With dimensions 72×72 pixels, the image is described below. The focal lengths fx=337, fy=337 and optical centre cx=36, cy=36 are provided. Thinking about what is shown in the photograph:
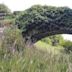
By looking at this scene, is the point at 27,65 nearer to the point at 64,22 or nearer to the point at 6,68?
the point at 6,68

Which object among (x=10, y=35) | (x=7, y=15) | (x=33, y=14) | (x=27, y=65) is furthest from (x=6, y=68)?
(x=7, y=15)

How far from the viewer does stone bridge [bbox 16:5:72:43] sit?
2150cm

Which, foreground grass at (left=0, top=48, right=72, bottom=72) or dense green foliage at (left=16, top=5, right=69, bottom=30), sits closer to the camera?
foreground grass at (left=0, top=48, right=72, bottom=72)

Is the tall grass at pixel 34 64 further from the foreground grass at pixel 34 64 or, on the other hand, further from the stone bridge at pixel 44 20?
the stone bridge at pixel 44 20

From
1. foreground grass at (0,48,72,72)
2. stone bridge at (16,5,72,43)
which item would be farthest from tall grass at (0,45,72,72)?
stone bridge at (16,5,72,43)

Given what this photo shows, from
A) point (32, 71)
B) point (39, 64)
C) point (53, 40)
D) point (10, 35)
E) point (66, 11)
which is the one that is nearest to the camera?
point (32, 71)

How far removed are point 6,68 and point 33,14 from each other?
56.0 feet

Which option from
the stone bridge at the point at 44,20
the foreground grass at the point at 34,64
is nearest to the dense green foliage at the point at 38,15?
the stone bridge at the point at 44,20

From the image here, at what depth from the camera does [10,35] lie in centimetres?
1063

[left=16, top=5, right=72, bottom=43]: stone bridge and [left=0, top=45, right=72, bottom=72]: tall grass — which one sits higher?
[left=0, top=45, right=72, bottom=72]: tall grass

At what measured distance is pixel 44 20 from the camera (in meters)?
21.8

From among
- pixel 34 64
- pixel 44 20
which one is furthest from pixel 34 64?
pixel 44 20

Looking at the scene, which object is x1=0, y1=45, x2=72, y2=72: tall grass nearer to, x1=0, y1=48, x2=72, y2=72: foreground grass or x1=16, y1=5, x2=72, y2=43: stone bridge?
x1=0, y1=48, x2=72, y2=72: foreground grass

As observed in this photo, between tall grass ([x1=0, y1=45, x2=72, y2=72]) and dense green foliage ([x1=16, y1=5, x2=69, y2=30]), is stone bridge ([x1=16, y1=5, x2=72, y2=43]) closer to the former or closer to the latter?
dense green foliage ([x1=16, y1=5, x2=69, y2=30])
